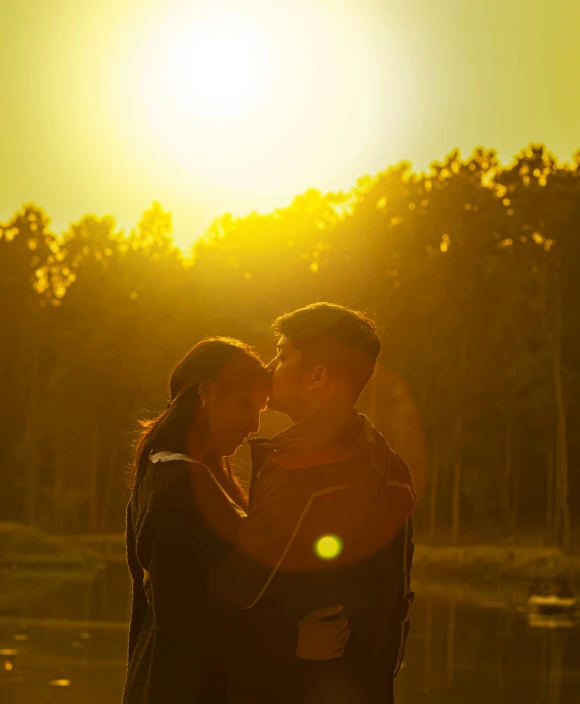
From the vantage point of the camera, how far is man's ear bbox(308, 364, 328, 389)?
438 centimetres

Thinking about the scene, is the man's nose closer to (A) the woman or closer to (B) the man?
(A) the woman

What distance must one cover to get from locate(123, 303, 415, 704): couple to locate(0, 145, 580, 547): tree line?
42353 millimetres

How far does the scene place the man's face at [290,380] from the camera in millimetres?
4438

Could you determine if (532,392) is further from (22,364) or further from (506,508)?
(22,364)

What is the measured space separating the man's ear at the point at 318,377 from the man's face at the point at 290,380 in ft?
0.10

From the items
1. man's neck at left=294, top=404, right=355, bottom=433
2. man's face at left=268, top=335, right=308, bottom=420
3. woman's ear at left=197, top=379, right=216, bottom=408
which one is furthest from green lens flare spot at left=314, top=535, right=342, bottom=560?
woman's ear at left=197, top=379, right=216, bottom=408

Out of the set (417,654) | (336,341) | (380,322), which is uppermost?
(380,322)

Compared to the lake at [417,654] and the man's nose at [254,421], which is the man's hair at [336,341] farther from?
the lake at [417,654]

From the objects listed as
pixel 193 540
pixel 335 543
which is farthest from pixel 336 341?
pixel 193 540

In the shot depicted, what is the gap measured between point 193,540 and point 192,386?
2.29 ft

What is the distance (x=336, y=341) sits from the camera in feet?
14.5

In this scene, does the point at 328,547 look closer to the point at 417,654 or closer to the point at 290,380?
the point at 290,380

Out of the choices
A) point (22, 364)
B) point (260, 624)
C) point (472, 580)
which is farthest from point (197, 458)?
point (22, 364)

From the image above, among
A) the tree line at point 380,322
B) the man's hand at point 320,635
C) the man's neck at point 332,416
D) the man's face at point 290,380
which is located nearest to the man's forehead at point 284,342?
the man's face at point 290,380
